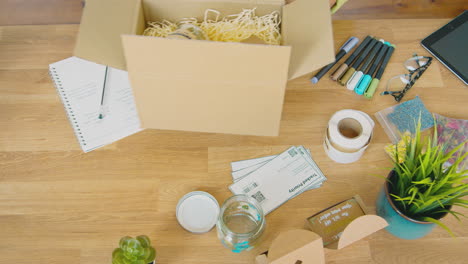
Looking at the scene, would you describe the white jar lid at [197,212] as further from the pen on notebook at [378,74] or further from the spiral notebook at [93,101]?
the pen on notebook at [378,74]

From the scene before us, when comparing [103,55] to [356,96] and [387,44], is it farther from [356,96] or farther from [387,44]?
[387,44]

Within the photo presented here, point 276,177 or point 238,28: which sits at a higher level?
point 238,28

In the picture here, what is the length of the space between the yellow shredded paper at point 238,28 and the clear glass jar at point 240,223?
1.24 ft

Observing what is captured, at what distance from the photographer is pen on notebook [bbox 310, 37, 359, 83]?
3.48 ft

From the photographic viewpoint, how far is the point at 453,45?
43.5 inches

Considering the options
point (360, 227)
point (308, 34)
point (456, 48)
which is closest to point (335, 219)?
point (360, 227)

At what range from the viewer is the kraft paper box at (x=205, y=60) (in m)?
0.80

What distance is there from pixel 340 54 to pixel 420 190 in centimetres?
43

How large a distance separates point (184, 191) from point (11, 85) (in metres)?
0.52

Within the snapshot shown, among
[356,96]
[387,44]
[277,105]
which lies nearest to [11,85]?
[277,105]

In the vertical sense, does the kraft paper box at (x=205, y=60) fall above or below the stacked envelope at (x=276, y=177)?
above

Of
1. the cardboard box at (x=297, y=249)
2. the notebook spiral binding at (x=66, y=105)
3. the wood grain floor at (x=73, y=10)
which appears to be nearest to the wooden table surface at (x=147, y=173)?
the notebook spiral binding at (x=66, y=105)

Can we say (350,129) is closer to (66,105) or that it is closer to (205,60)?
(205,60)

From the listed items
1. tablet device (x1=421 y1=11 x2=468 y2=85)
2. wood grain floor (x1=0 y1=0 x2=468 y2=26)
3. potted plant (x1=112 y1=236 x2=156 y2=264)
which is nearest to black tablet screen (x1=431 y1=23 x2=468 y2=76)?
tablet device (x1=421 y1=11 x2=468 y2=85)
